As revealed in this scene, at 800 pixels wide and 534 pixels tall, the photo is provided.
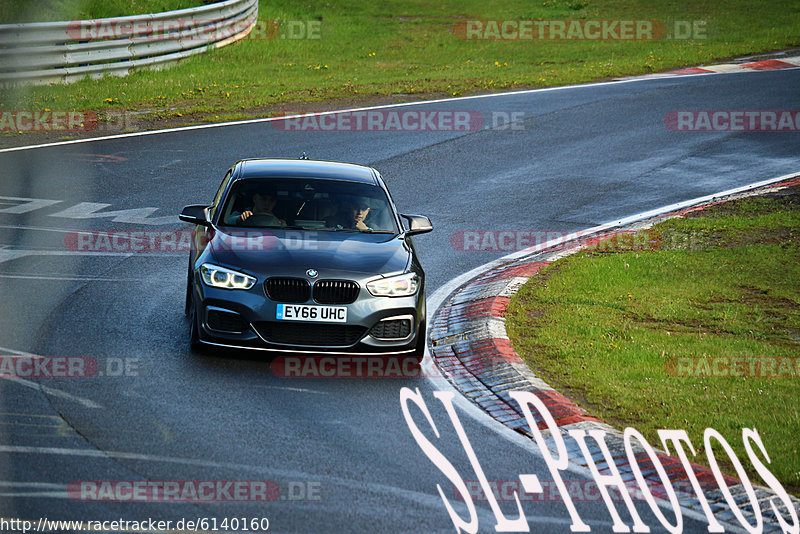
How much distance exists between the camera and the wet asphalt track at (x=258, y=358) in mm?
6508

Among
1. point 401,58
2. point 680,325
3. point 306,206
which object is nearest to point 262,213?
point 306,206

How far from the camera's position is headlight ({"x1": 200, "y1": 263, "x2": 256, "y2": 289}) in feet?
29.3

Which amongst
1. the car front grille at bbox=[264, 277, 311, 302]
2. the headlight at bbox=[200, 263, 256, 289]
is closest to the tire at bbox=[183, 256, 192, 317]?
the headlight at bbox=[200, 263, 256, 289]

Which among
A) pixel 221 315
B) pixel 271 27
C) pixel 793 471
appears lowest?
pixel 793 471

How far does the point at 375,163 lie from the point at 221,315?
9849 millimetres

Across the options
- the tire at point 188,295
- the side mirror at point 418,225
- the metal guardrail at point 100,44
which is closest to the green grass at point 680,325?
the side mirror at point 418,225

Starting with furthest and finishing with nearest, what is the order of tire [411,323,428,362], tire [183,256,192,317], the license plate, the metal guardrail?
the metal guardrail
tire [183,256,192,317]
tire [411,323,428,362]
the license plate

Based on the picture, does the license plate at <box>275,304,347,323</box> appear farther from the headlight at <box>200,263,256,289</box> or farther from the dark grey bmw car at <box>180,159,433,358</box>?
the headlight at <box>200,263,256,289</box>

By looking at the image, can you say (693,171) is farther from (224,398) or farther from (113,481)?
(113,481)

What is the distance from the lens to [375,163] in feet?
60.5

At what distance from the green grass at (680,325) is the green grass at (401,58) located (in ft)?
39.1

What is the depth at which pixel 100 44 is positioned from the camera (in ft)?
78.5

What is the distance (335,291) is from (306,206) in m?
1.57

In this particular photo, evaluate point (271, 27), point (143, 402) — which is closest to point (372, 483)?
point (143, 402)
